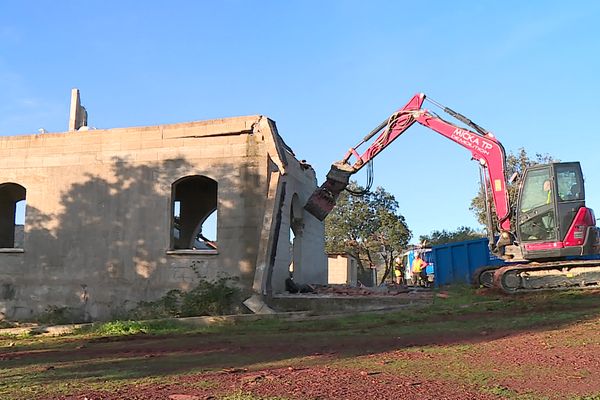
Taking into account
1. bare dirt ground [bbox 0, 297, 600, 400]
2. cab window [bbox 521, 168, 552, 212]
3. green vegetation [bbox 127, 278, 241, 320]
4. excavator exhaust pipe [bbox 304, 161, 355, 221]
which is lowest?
bare dirt ground [bbox 0, 297, 600, 400]

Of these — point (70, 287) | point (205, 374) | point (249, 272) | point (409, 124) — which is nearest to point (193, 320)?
point (249, 272)

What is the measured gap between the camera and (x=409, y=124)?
17.2 metres

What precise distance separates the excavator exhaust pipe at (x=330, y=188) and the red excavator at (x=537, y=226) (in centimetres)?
341

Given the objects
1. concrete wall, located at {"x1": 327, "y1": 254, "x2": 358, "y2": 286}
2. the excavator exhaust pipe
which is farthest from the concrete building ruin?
concrete wall, located at {"x1": 327, "y1": 254, "x2": 358, "y2": 286}

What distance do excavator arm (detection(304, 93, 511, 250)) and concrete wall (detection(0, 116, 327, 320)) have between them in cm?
149

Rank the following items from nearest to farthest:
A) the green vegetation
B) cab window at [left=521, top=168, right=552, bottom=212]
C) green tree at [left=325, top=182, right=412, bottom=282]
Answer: cab window at [left=521, top=168, right=552, bottom=212] < the green vegetation < green tree at [left=325, top=182, right=412, bottom=282]

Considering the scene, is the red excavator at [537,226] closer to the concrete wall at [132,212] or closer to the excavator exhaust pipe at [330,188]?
the excavator exhaust pipe at [330,188]

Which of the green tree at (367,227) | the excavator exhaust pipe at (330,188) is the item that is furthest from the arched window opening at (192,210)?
the green tree at (367,227)

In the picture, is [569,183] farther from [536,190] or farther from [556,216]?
[556,216]

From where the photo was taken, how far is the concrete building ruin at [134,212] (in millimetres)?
14891

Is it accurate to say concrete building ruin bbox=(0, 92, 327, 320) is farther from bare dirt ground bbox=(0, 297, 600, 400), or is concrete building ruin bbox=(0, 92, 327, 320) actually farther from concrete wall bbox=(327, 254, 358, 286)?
concrete wall bbox=(327, 254, 358, 286)

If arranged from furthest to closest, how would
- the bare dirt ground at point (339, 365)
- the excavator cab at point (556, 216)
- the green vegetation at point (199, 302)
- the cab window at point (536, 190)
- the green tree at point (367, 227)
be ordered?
the green tree at point (367, 227) < the green vegetation at point (199, 302) < the cab window at point (536, 190) < the excavator cab at point (556, 216) < the bare dirt ground at point (339, 365)

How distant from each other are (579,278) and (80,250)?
13250 mm

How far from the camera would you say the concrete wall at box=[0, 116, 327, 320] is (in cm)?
1489
